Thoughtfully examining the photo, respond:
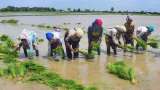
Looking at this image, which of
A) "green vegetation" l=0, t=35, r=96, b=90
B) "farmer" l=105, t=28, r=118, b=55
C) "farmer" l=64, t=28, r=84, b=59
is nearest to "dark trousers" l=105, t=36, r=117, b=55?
"farmer" l=105, t=28, r=118, b=55

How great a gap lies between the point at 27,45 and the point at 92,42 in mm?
2146

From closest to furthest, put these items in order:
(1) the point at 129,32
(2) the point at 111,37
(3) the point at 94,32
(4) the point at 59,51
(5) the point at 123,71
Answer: (5) the point at 123,71 < (4) the point at 59,51 < (3) the point at 94,32 < (2) the point at 111,37 < (1) the point at 129,32

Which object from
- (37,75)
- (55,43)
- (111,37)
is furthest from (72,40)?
(37,75)

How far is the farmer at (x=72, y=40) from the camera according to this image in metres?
13.3

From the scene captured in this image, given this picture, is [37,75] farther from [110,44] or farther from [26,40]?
[110,44]

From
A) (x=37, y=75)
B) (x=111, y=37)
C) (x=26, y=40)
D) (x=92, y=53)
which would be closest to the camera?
(x=37, y=75)

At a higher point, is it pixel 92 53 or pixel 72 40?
pixel 72 40

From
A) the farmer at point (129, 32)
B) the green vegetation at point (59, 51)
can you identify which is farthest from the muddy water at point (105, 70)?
the farmer at point (129, 32)

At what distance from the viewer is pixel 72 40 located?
13.4 metres

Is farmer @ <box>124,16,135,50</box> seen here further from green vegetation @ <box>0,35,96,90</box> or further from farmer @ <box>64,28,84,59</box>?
green vegetation @ <box>0,35,96,90</box>

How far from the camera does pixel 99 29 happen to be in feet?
45.0

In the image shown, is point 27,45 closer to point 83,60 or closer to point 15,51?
point 15,51

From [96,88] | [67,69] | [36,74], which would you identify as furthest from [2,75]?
[96,88]

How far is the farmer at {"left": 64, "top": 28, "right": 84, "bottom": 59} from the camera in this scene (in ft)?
43.5
